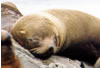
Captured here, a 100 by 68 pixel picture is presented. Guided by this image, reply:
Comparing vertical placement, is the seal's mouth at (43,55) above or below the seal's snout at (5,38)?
below

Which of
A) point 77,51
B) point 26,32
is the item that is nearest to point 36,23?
point 26,32

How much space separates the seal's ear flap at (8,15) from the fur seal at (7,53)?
194 centimetres

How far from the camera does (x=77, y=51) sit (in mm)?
4797

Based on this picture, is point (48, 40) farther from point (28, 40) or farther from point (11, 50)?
point (11, 50)

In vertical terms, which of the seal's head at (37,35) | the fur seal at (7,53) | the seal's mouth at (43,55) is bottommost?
the seal's mouth at (43,55)

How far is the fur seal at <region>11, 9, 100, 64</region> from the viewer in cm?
365

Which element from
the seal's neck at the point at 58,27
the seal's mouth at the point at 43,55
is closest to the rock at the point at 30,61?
the seal's mouth at the point at 43,55

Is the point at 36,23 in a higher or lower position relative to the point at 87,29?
higher

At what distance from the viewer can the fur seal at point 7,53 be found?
1979 millimetres

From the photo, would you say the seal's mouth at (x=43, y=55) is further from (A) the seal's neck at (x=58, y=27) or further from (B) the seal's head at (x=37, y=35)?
(A) the seal's neck at (x=58, y=27)

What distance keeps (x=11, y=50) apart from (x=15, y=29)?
5.80ft

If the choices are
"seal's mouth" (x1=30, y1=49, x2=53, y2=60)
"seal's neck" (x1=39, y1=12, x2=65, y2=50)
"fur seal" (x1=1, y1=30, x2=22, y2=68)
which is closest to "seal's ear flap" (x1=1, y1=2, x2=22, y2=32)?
"seal's neck" (x1=39, y1=12, x2=65, y2=50)

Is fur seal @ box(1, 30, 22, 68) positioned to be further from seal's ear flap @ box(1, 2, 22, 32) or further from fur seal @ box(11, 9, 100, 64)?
seal's ear flap @ box(1, 2, 22, 32)

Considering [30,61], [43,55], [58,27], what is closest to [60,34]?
[58,27]
